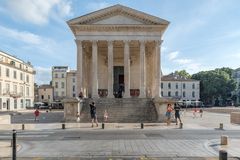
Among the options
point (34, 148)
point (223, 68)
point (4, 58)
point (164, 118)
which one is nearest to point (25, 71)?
point (4, 58)

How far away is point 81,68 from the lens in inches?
1588

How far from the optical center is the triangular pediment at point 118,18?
133ft

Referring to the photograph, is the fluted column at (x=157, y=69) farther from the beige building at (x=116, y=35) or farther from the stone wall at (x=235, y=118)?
the stone wall at (x=235, y=118)

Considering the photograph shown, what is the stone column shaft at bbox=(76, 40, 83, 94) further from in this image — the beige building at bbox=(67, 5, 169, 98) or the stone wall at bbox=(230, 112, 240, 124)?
the stone wall at bbox=(230, 112, 240, 124)

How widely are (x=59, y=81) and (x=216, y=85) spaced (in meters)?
56.7

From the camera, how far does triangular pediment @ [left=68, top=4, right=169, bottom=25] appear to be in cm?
4062

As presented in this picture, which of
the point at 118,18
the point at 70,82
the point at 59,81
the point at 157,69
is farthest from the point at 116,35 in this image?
the point at 59,81

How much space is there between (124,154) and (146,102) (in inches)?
970

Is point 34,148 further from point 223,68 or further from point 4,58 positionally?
point 223,68

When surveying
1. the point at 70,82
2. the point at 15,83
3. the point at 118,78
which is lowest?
the point at 15,83

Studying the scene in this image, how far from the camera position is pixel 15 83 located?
7444 centimetres

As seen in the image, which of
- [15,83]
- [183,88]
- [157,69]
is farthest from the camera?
[183,88]

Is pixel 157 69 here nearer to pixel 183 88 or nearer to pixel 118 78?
pixel 118 78

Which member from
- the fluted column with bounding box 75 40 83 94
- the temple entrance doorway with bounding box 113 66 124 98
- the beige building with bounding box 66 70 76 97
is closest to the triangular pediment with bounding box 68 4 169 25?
the fluted column with bounding box 75 40 83 94
